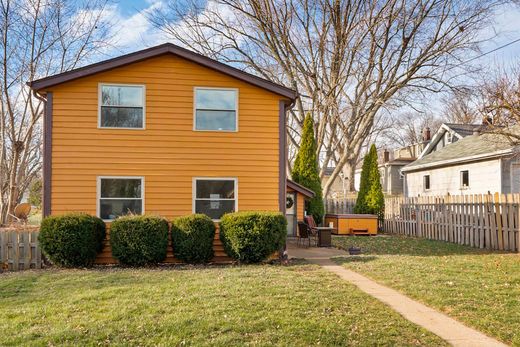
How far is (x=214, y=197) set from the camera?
1208cm

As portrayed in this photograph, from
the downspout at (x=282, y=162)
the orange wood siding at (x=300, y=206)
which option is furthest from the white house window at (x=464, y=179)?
the downspout at (x=282, y=162)

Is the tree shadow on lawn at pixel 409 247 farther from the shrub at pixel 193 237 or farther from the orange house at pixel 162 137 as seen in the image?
the shrub at pixel 193 237

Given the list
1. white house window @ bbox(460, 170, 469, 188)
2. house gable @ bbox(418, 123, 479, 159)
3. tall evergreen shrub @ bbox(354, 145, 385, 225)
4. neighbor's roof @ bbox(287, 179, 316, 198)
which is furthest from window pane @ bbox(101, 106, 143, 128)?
house gable @ bbox(418, 123, 479, 159)

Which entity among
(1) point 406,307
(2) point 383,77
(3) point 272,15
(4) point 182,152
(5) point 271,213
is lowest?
(1) point 406,307

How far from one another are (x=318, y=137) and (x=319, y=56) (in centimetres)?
448

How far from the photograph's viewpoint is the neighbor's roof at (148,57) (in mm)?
11383

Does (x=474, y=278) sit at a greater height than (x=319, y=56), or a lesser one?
lesser

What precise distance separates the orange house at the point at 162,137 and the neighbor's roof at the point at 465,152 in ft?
40.3

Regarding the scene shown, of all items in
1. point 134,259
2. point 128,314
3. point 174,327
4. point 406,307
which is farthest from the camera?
point 134,259

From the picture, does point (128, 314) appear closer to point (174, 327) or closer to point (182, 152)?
point (174, 327)

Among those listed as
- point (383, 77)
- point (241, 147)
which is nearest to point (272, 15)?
point (383, 77)

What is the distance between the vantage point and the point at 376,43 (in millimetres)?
23234

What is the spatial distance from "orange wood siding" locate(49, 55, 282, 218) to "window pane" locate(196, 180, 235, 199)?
21 centimetres

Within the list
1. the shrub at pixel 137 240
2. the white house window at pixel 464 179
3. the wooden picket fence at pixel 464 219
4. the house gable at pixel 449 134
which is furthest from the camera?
the house gable at pixel 449 134
